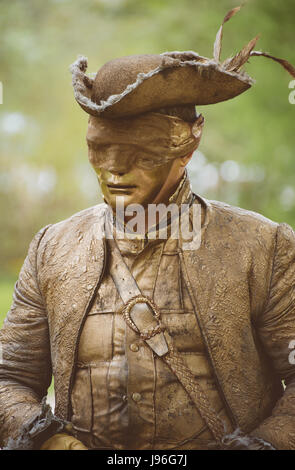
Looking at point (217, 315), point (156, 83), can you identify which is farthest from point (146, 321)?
point (156, 83)

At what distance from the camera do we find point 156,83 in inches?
93.0

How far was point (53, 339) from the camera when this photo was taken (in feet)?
9.15

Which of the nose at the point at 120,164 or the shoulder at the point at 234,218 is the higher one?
the nose at the point at 120,164

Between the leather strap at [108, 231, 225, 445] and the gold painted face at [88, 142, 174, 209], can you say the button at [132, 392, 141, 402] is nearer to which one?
the leather strap at [108, 231, 225, 445]

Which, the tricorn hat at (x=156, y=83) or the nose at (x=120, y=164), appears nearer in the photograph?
the tricorn hat at (x=156, y=83)

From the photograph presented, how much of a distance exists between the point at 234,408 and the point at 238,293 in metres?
0.44

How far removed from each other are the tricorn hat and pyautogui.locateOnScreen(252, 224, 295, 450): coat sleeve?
2.26 feet

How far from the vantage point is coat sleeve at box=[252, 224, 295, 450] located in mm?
2654

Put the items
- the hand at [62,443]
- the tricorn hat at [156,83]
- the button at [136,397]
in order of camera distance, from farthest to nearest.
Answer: the button at [136,397] < the hand at [62,443] < the tricorn hat at [156,83]

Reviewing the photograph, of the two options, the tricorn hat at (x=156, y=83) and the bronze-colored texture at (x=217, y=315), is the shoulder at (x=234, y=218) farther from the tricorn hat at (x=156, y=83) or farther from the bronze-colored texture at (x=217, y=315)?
the tricorn hat at (x=156, y=83)

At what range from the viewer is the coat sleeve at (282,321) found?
2654 mm

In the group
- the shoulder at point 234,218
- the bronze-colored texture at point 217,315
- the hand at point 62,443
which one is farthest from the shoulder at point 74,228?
the hand at point 62,443
